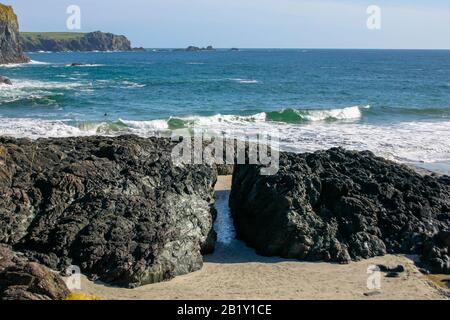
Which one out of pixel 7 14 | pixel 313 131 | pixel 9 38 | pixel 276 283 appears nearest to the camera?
pixel 276 283

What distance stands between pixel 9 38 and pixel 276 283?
10680 cm

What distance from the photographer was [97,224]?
51.0 feet

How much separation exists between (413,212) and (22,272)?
11522 mm

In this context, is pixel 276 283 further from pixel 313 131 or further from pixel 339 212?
pixel 313 131

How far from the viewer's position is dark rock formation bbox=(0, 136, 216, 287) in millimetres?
14828

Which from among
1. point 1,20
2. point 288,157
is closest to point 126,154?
point 288,157

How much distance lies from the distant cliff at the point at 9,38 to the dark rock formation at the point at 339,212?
97310mm

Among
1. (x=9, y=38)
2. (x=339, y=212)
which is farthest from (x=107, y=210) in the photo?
(x=9, y=38)

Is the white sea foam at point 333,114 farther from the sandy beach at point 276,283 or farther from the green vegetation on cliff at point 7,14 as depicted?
the green vegetation on cliff at point 7,14

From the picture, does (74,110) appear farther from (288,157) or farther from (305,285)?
(305,285)

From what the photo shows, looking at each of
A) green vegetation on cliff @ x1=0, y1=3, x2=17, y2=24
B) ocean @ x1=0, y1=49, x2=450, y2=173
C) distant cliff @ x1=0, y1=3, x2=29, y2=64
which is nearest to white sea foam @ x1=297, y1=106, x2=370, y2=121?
ocean @ x1=0, y1=49, x2=450, y2=173

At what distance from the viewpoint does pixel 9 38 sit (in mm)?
110125

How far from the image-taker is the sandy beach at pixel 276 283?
13.9 m

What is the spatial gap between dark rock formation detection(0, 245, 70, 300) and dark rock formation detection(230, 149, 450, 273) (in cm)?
654
